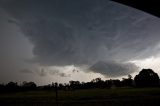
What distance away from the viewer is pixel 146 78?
3991 inches

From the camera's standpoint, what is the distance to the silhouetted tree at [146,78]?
9882 centimetres

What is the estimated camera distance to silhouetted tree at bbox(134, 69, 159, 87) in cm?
9882

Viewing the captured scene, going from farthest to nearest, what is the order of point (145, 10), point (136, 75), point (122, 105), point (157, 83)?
point (136, 75) < point (157, 83) < point (122, 105) < point (145, 10)

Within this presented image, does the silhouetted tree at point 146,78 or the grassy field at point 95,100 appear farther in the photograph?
the silhouetted tree at point 146,78

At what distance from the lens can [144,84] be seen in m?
100

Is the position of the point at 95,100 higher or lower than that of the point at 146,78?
lower

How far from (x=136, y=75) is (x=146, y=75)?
452cm

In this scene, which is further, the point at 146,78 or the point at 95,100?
the point at 146,78

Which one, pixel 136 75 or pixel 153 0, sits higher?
pixel 136 75

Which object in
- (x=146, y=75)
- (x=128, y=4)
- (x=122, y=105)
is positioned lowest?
(x=122, y=105)

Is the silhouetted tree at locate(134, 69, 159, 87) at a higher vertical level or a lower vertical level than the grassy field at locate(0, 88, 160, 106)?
higher

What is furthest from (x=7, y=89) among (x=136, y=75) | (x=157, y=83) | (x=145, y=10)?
(x=145, y=10)

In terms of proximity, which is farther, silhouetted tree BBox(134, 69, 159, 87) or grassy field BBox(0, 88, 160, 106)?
silhouetted tree BBox(134, 69, 159, 87)

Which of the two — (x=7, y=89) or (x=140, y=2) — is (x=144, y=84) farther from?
(x=140, y=2)
